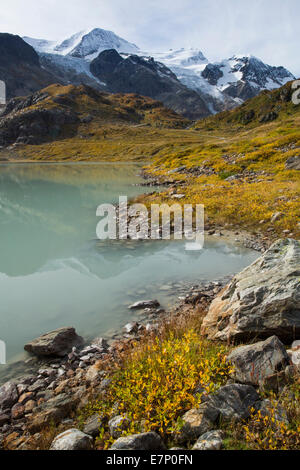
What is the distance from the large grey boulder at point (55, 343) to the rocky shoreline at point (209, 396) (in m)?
0.03

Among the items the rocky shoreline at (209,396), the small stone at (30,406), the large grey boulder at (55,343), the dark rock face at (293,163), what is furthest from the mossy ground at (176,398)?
the dark rock face at (293,163)

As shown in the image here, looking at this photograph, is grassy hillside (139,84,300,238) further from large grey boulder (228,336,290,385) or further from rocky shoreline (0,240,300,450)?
large grey boulder (228,336,290,385)

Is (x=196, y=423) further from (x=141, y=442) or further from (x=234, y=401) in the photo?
(x=141, y=442)

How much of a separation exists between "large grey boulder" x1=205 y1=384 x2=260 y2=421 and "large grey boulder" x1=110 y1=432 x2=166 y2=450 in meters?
0.91

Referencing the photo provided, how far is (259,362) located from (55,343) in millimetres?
5534

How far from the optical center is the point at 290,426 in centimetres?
383

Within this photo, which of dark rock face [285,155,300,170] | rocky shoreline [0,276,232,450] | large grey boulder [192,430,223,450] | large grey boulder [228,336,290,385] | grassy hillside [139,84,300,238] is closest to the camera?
large grey boulder [192,430,223,450]

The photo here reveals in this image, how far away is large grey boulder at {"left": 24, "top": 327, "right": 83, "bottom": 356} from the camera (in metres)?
7.77

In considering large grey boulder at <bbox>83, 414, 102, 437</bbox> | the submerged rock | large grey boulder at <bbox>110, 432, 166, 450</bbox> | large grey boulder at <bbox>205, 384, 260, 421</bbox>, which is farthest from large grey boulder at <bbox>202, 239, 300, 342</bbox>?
large grey boulder at <bbox>83, 414, 102, 437</bbox>

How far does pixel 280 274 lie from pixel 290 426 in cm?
342

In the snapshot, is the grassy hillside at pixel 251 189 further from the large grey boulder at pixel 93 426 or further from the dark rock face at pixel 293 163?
the large grey boulder at pixel 93 426

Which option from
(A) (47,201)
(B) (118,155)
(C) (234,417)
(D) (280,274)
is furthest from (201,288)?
(B) (118,155)

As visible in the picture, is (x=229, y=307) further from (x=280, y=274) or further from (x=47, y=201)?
(x=47, y=201)

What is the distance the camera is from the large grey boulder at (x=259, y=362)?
465 centimetres
